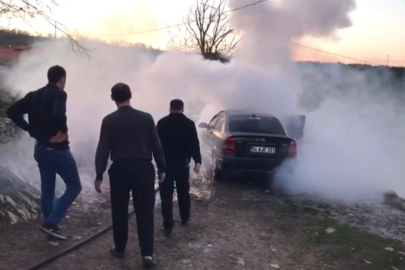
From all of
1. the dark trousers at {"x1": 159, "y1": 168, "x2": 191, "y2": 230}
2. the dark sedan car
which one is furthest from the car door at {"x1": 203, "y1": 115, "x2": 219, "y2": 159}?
the dark trousers at {"x1": 159, "y1": 168, "x2": 191, "y2": 230}

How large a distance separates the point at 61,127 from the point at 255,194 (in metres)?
5.16

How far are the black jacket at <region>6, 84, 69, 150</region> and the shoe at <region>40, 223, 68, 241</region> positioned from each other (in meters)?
0.91

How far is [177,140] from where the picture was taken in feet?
22.9

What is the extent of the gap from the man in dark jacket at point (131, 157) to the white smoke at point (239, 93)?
6.76 metres

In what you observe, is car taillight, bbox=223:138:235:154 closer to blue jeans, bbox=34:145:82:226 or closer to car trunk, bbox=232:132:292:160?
car trunk, bbox=232:132:292:160

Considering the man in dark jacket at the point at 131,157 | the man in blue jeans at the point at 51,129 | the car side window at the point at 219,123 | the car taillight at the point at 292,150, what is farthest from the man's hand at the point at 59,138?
the car side window at the point at 219,123

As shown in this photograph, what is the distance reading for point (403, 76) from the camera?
30.1 metres

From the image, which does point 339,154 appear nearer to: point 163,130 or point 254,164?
point 254,164

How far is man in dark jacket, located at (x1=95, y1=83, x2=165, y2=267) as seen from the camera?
17.5ft

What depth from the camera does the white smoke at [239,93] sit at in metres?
14.7

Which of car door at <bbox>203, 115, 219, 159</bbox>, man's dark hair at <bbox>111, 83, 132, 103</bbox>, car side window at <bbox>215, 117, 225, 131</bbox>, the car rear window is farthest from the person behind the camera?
car door at <bbox>203, 115, 219, 159</bbox>

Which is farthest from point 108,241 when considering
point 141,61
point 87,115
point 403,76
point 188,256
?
point 403,76

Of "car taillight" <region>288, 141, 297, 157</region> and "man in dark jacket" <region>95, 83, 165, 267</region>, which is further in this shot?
"car taillight" <region>288, 141, 297, 157</region>

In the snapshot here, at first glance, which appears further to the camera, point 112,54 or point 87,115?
point 112,54
